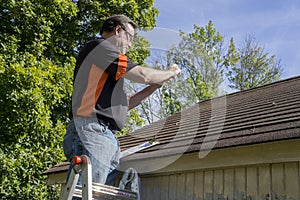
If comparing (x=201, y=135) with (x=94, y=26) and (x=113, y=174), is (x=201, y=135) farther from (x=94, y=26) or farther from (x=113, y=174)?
(x=94, y=26)

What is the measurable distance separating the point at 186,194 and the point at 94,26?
918 centimetres

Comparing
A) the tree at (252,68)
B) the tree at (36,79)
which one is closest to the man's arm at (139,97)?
the tree at (36,79)

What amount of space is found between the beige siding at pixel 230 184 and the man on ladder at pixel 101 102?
125cm

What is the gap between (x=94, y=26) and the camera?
12539mm

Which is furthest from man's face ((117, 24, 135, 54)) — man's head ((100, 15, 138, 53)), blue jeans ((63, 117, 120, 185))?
blue jeans ((63, 117, 120, 185))

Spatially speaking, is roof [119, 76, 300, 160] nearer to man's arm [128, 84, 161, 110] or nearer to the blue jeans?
man's arm [128, 84, 161, 110]

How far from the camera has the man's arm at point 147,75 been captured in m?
2.76

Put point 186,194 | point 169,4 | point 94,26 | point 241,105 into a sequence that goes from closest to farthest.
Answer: point 186,194 < point 241,105 < point 94,26 < point 169,4

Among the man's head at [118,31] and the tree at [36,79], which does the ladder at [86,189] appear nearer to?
the man's head at [118,31]

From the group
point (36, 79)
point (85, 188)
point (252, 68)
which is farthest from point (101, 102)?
point (252, 68)

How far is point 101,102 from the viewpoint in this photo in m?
2.82

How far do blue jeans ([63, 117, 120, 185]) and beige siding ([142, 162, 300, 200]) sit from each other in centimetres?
138

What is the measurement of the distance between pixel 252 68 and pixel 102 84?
20.5 metres

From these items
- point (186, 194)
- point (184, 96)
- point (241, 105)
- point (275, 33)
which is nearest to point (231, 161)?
point (186, 194)
